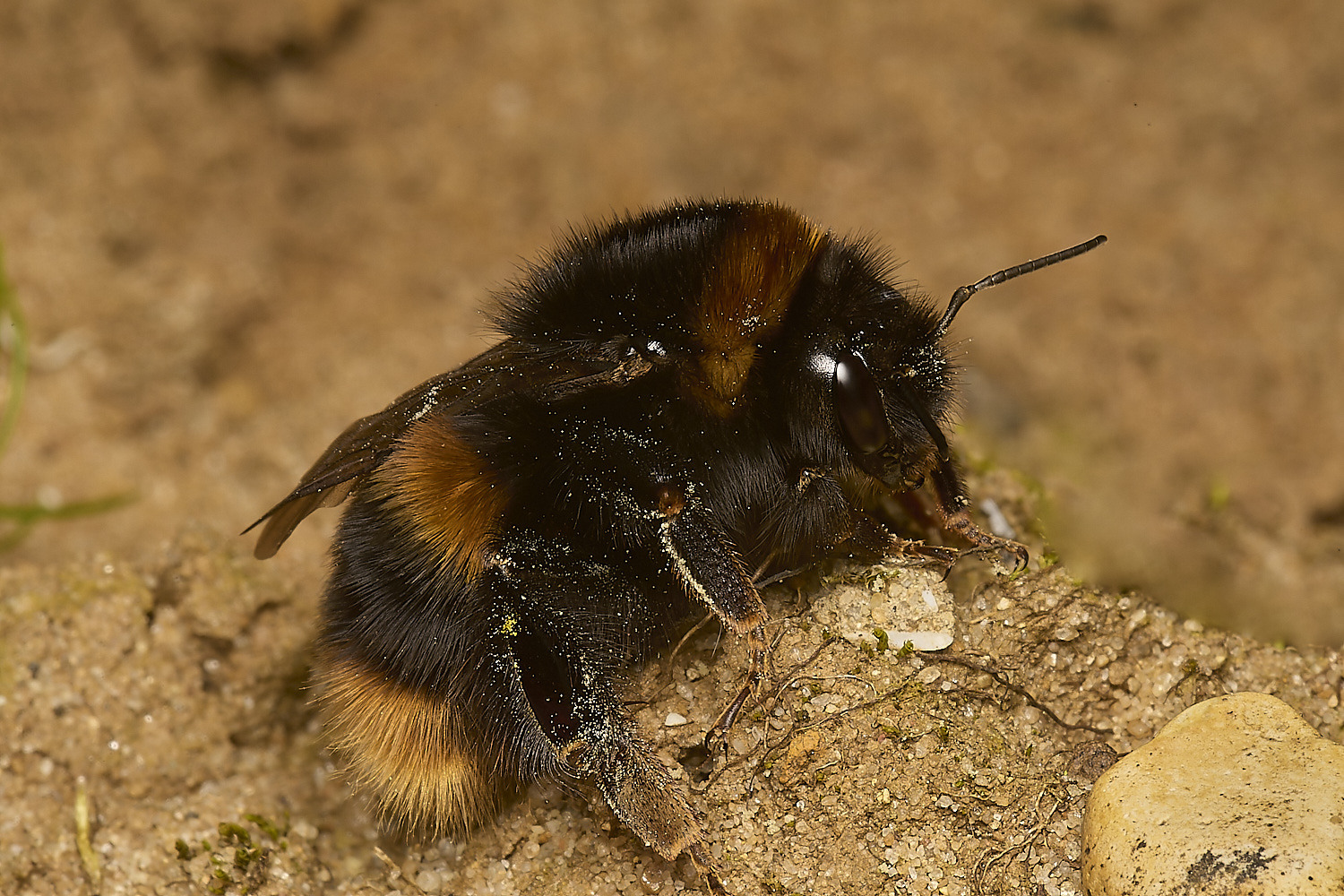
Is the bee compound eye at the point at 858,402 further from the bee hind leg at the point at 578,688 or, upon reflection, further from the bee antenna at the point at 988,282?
the bee hind leg at the point at 578,688

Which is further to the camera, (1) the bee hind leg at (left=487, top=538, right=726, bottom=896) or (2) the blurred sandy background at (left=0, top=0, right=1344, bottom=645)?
(2) the blurred sandy background at (left=0, top=0, right=1344, bottom=645)

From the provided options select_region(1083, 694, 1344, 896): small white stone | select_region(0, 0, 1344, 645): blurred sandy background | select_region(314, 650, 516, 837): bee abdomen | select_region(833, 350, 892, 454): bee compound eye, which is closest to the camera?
select_region(1083, 694, 1344, 896): small white stone

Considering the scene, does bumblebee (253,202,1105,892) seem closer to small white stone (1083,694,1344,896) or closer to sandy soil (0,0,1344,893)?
sandy soil (0,0,1344,893)

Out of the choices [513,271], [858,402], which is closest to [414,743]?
[858,402]

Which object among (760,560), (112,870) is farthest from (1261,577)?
(112,870)

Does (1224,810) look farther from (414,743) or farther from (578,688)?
(414,743)

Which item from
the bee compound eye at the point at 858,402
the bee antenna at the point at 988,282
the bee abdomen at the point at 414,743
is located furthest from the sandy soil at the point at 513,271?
the bee antenna at the point at 988,282

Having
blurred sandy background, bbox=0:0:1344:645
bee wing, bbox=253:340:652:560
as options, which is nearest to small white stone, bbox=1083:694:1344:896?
bee wing, bbox=253:340:652:560

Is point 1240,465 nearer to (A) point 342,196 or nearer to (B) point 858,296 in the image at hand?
(B) point 858,296
